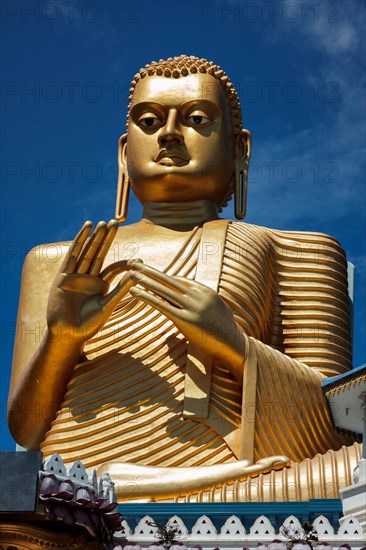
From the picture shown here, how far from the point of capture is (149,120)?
39.8 feet

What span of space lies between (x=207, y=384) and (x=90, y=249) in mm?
1516

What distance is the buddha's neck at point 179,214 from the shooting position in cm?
1225

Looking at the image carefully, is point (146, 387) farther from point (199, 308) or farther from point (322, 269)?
point (322, 269)

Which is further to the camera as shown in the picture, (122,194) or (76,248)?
(122,194)

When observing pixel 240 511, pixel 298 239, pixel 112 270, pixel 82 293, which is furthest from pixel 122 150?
pixel 240 511

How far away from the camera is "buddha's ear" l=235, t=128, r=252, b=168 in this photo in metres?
12.7

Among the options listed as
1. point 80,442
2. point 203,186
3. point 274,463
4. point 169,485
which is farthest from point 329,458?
point 203,186

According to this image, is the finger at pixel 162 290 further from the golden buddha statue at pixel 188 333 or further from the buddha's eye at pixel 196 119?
the buddha's eye at pixel 196 119

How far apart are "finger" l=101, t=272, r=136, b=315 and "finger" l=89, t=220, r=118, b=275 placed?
213mm

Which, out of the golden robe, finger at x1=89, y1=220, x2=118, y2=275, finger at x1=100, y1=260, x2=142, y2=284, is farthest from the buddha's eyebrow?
finger at x1=89, y1=220, x2=118, y2=275

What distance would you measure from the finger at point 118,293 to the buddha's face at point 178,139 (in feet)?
6.34

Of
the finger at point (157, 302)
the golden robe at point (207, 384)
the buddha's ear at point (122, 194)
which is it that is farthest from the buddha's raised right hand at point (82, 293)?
the buddha's ear at point (122, 194)

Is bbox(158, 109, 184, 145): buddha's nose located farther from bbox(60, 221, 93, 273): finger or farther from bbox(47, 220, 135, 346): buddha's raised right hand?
bbox(60, 221, 93, 273): finger

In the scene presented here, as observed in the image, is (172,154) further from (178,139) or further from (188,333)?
(188,333)
